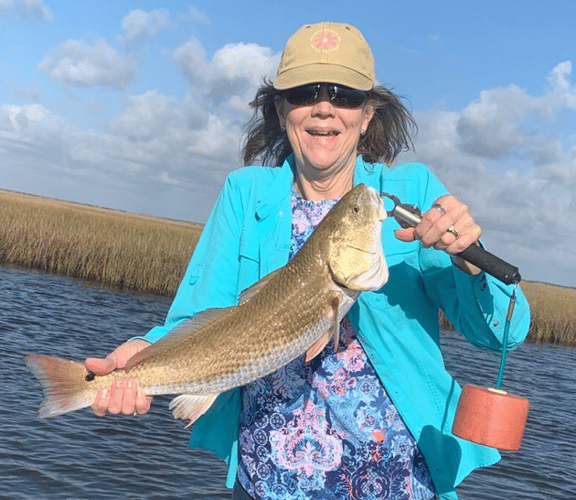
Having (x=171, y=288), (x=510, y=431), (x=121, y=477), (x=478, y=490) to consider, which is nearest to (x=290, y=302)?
(x=510, y=431)

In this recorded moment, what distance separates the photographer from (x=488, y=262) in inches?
121

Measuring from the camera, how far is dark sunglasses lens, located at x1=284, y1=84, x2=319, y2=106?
3.67 m

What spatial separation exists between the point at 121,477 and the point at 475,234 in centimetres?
801

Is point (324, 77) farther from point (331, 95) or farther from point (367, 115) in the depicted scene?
point (367, 115)

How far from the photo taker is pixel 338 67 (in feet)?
11.9

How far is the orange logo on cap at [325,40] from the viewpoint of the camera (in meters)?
3.62

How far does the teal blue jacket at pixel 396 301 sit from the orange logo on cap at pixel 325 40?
0.67 m

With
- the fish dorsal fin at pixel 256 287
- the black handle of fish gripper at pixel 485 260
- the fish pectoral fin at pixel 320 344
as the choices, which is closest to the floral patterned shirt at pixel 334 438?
the fish pectoral fin at pixel 320 344

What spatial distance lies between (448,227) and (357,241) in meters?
0.46

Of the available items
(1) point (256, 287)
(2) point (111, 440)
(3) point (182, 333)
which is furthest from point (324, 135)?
(2) point (111, 440)

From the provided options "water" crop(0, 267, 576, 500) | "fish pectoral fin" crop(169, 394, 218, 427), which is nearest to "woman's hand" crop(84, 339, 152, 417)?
"fish pectoral fin" crop(169, 394, 218, 427)

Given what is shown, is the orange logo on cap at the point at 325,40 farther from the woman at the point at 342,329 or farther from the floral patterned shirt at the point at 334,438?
the floral patterned shirt at the point at 334,438

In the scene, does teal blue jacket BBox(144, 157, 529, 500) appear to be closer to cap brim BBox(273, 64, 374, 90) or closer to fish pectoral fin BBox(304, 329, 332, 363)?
Result: fish pectoral fin BBox(304, 329, 332, 363)

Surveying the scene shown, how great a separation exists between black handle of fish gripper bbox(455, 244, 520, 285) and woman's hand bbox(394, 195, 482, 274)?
5 cm
